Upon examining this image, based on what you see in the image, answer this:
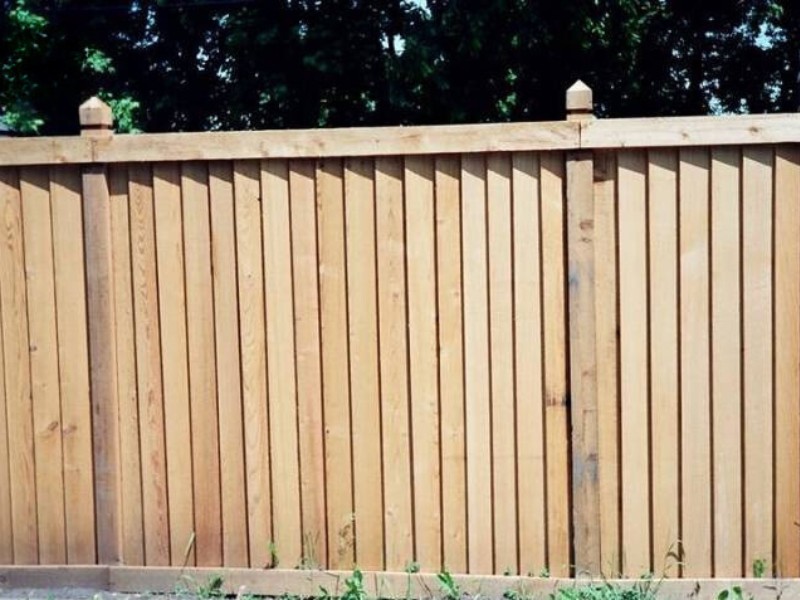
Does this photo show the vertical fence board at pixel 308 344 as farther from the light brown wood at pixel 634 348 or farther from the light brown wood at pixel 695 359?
the light brown wood at pixel 695 359

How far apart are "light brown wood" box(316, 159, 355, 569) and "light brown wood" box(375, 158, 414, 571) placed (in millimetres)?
144

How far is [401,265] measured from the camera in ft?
14.4

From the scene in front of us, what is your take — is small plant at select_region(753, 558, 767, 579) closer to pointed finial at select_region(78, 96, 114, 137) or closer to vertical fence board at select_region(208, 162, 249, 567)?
vertical fence board at select_region(208, 162, 249, 567)

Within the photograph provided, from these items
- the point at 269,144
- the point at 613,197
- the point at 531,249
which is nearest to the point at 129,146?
the point at 269,144

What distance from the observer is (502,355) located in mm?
4367

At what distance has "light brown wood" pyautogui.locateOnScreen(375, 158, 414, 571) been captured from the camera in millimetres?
4375

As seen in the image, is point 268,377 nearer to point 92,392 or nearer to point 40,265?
point 92,392

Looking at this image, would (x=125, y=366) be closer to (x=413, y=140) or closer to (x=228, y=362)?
(x=228, y=362)

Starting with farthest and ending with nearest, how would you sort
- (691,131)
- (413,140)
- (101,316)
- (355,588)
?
(101,316) < (355,588) < (413,140) < (691,131)

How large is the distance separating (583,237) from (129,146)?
1.84 metres

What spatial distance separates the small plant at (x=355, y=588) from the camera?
441cm

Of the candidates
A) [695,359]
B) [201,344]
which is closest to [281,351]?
[201,344]

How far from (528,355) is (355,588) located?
3.77 ft

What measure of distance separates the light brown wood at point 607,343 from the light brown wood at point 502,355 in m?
0.34
